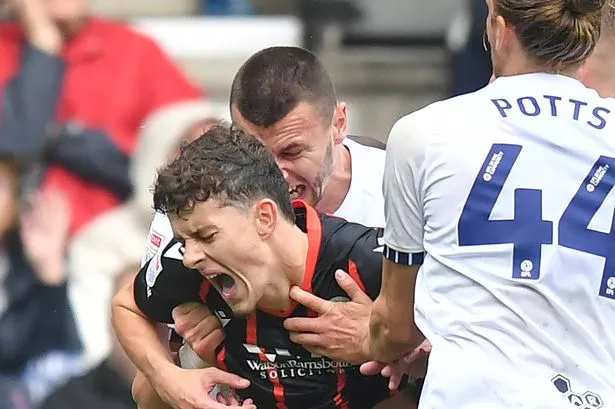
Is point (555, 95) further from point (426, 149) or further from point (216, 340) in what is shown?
point (216, 340)

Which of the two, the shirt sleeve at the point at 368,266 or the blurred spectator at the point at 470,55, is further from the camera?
the blurred spectator at the point at 470,55

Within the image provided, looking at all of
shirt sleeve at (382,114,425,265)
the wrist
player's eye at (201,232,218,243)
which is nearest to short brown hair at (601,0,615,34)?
shirt sleeve at (382,114,425,265)

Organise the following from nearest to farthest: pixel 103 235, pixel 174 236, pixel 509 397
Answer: pixel 509 397 < pixel 174 236 < pixel 103 235

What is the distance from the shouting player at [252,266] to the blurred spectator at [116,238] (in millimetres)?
3183

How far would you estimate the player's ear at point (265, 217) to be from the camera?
3.33m

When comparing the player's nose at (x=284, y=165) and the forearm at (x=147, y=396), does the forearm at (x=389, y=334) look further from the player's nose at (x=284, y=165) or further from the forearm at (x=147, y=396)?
the forearm at (x=147, y=396)

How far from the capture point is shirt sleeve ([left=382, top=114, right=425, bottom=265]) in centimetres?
306

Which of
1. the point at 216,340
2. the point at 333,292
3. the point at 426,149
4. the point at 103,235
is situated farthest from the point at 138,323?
the point at 103,235

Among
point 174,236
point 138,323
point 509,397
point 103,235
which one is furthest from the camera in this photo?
point 103,235

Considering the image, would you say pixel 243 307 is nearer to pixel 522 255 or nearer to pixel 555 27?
pixel 522 255

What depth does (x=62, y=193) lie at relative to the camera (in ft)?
23.3

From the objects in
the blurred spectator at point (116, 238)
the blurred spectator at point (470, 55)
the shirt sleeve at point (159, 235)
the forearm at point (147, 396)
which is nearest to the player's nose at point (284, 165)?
the shirt sleeve at point (159, 235)

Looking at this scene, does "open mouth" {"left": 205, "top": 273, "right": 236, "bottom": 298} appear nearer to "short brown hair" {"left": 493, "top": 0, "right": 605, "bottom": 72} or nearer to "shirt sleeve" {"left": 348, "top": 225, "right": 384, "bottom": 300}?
"shirt sleeve" {"left": 348, "top": 225, "right": 384, "bottom": 300}

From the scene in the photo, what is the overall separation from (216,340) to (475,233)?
0.80m
